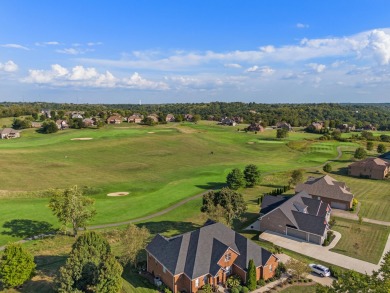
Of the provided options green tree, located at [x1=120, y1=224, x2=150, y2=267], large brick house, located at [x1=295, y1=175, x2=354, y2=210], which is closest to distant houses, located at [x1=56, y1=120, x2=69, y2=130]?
large brick house, located at [x1=295, y1=175, x2=354, y2=210]

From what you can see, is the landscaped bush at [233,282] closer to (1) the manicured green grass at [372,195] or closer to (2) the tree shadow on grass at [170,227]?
(2) the tree shadow on grass at [170,227]

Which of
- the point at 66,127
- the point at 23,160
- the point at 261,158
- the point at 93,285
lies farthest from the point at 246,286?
the point at 66,127

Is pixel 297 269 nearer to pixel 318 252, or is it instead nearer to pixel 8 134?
pixel 318 252

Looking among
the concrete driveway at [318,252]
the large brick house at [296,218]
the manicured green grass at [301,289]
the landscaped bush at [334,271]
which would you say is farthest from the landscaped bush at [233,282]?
the large brick house at [296,218]

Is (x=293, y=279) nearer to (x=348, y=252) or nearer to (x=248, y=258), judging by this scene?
(x=248, y=258)

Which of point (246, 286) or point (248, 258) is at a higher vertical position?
point (248, 258)

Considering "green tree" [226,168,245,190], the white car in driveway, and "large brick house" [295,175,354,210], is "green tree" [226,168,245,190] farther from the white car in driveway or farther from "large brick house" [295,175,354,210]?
the white car in driveway

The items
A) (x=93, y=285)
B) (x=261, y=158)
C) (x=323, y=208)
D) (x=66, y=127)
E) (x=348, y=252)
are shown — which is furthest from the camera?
(x=66, y=127)
